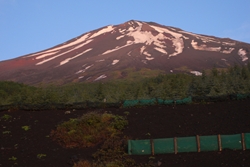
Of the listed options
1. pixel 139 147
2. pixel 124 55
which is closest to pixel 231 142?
pixel 139 147

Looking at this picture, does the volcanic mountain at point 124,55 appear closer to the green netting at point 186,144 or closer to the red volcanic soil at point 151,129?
the red volcanic soil at point 151,129

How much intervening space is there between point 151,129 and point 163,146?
1.95 m

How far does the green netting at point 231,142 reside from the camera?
1179cm

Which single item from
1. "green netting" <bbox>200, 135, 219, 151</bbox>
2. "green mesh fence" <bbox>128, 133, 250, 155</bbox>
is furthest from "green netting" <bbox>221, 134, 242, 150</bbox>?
"green netting" <bbox>200, 135, 219, 151</bbox>

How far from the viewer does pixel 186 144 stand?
1200 centimetres

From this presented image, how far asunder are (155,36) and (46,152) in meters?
84.1

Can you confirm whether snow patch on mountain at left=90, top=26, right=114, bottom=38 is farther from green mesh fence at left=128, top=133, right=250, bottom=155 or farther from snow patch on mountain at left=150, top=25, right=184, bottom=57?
green mesh fence at left=128, top=133, right=250, bottom=155

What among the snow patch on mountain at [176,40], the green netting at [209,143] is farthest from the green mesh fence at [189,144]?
the snow patch on mountain at [176,40]

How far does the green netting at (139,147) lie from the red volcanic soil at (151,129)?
257 millimetres

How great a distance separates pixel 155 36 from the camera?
95625 millimetres

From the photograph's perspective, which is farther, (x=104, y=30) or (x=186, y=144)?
(x=104, y=30)

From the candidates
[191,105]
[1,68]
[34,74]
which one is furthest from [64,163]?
[1,68]

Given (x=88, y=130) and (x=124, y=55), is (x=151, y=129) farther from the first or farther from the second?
(x=124, y=55)

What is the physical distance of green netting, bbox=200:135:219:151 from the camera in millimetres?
11898
